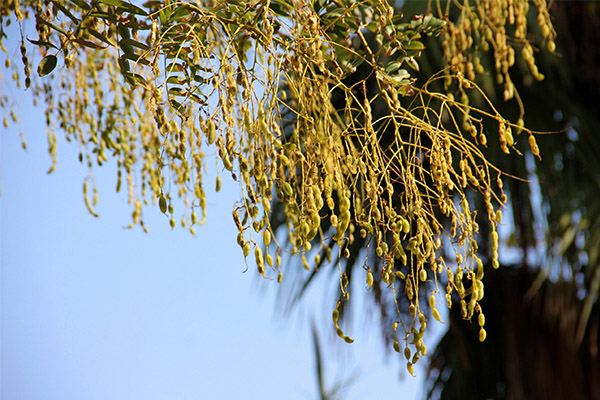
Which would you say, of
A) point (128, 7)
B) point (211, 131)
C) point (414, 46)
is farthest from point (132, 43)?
point (414, 46)

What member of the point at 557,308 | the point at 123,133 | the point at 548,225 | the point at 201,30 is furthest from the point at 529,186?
the point at 201,30

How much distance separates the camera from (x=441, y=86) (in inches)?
80.0

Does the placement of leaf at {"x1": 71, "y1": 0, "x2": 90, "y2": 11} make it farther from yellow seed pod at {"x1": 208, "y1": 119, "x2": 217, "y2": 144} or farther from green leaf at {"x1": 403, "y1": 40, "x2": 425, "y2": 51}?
green leaf at {"x1": 403, "y1": 40, "x2": 425, "y2": 51}

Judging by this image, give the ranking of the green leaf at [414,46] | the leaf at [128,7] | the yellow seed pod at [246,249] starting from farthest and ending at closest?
the green leaf at [414,46] → the leaf at [128,7] → the yellow seed pod at [246,249]

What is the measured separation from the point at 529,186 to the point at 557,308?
1.12 ft

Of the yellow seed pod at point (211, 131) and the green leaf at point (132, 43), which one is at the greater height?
the green leaf at point (132, 43)

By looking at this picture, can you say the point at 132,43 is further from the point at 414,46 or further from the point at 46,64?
the point at 414,46

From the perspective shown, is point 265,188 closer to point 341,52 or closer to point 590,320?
point 341,52

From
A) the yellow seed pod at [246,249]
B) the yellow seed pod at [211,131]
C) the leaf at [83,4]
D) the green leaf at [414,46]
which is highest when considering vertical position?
→ the leaf at [83,4]

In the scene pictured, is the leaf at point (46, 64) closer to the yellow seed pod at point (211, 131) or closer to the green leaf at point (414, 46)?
the yellow seed pod at point (211, 131)

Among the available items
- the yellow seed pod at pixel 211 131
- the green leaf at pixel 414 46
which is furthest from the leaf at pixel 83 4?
the green leaf at pixel 414 46

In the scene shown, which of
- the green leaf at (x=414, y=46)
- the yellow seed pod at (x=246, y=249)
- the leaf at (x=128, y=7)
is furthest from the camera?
the green leaf at (x=414, y=46)

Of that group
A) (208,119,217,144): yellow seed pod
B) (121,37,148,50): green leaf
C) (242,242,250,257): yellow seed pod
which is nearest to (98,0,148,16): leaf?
(121,37,148,50): green leaf

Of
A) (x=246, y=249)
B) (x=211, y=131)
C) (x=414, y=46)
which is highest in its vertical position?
(x=414, y=46)
